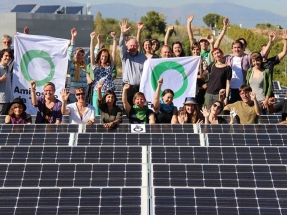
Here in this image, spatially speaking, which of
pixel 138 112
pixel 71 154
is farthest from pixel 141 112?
pixel 71 154

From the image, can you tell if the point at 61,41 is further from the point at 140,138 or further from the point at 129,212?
the point at 129,212

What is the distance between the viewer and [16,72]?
54.3 feet

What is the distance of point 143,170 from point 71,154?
141cm

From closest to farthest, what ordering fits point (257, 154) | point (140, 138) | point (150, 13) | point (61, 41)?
point (257, 154) → point (140, 138) → point (61, 41) → point (150, 13)

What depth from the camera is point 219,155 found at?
39.8 feet

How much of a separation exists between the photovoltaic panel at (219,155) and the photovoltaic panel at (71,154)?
1.34 feet

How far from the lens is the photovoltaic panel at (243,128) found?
44.0 feet

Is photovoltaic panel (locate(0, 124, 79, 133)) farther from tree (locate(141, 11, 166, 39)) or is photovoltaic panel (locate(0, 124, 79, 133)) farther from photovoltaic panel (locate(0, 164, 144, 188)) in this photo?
tree (locate(141, 11, 166, 39))

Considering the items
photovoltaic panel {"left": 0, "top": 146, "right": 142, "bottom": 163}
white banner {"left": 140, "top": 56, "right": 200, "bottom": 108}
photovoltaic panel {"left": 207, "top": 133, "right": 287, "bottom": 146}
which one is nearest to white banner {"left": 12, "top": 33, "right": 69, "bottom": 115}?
white banner {"left": 140, "top": 56, "right": 200, "bottom": 108}

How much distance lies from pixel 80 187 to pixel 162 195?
1223 millimetres

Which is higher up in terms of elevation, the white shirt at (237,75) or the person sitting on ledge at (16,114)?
the white shirt at (237,75)

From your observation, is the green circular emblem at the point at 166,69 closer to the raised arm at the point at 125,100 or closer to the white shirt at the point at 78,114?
the raised arm at the point at 125,100

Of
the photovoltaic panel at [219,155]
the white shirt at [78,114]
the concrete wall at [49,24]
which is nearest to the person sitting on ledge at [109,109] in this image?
the white shirt at [78,114]

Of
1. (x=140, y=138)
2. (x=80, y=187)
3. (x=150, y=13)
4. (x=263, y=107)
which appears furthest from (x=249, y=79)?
(x=150, y=13)
